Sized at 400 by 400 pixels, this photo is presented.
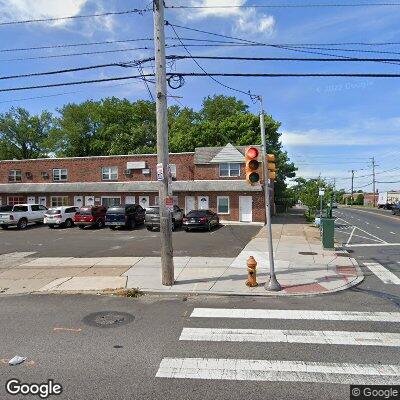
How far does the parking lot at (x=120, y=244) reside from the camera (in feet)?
55.2

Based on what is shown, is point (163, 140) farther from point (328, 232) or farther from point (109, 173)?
point (109, 173)

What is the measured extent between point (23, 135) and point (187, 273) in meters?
64.1

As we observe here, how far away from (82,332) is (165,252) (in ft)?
13.3

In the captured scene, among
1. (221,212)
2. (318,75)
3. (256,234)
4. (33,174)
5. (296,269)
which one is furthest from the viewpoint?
(33,174)

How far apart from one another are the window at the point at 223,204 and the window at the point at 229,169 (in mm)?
2035

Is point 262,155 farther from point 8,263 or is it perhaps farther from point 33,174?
point 33,174

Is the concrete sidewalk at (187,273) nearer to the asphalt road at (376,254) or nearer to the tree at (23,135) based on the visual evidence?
the asphalt road at (376,254)

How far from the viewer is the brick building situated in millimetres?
32500

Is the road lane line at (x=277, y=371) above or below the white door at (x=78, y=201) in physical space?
below

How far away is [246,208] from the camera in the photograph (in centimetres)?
3231

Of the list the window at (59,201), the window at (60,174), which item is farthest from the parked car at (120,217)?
the window at (60,174)

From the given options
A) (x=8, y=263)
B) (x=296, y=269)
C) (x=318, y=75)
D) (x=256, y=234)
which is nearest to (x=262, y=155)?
(x=318, y=75)

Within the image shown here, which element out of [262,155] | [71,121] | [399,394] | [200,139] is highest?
[71,121]

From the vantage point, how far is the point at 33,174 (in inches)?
1519
